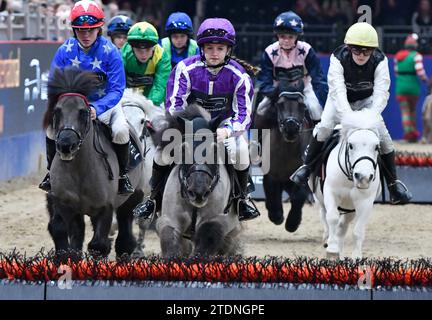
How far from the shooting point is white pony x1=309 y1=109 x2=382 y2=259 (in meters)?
10.3

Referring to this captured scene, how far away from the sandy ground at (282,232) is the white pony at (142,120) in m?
0.43

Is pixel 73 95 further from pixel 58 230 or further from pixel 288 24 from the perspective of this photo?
pixel 288 24

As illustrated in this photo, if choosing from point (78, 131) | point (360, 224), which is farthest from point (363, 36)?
point (78, 131)

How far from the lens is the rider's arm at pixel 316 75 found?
44.2 ft

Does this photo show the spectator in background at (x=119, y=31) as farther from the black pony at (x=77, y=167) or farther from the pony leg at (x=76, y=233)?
the pony leg at (x=76, y=233)

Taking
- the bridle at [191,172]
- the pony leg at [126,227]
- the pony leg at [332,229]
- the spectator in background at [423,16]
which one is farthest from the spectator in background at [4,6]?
the spectator in background at [423,16]

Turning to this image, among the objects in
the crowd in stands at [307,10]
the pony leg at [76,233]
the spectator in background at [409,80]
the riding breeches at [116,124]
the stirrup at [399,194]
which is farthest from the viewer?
the crowd in stands at [307,10]

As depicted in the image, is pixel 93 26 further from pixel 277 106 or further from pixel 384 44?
pixel 384 44

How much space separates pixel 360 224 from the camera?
10570 millimetres

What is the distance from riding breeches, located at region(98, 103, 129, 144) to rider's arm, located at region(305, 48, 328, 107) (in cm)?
359

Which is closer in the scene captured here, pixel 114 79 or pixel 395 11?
pixel 114 79

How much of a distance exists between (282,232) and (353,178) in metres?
3.45
